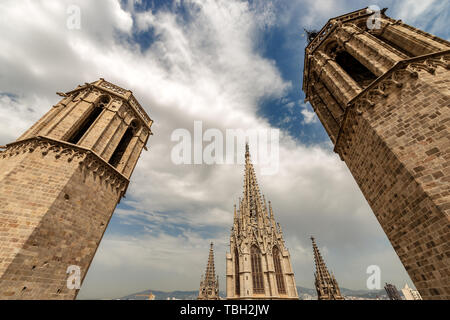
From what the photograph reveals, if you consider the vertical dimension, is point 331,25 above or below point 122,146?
above

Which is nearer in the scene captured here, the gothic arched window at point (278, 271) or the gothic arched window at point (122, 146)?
the gothic arched window at point (122, 146)

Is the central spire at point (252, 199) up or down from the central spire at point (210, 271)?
up

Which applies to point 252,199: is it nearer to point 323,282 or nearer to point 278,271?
point 278,271

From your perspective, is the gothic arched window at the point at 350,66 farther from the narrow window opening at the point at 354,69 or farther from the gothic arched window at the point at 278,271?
the gothic arched window at the point at 278,271

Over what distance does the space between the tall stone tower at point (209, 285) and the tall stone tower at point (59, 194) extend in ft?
86.1

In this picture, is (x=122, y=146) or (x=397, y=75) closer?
(x=397, y=75)

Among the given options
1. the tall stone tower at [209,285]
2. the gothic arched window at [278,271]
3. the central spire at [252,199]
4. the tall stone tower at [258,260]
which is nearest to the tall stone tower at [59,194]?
the tall stone tower at [258,260]

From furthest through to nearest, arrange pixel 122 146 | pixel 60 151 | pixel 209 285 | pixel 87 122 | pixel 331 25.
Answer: pixel 209 285, pixel 122 146, pixel 87 122, pixel 331 25, pixel 60 151

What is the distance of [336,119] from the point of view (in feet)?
31.6

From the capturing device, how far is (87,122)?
11.1m

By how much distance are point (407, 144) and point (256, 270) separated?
24148 millimetres

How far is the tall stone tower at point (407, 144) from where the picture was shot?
4469 mm

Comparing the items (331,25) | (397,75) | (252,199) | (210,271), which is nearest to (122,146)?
(397,75)
